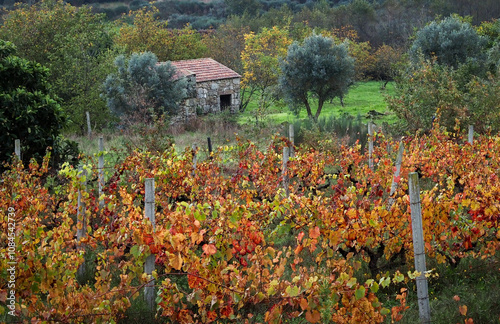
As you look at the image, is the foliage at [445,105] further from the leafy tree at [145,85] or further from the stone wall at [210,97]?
the stone wall at [210,97]

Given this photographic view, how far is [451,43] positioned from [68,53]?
17.5m

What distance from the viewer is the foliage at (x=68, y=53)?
73.0ft

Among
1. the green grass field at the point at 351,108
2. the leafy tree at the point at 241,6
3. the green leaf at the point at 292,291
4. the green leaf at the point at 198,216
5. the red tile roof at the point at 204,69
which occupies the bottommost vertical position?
the green grass field at the point at 351,108

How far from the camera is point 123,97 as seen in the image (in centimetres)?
2172

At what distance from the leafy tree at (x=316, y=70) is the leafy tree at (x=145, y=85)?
4708 millimetres

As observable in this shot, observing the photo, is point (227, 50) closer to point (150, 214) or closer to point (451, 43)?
point (451, 43)

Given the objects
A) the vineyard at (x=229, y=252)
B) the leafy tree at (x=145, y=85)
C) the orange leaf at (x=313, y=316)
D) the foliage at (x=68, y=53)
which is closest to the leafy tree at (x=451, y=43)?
the leafy tree at (x=145, y=85)

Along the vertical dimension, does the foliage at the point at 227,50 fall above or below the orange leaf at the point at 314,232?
above

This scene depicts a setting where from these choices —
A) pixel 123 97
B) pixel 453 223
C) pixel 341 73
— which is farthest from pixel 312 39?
pixel 453 223

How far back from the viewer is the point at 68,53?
930 inches

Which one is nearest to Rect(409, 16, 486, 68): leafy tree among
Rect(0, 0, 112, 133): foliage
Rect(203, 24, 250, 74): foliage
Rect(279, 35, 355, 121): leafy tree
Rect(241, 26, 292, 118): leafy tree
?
Rect(279, 35, 355, 121): leafy tree

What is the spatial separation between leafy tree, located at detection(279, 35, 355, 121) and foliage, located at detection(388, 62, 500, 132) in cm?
663

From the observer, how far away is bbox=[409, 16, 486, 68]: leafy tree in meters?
25.4

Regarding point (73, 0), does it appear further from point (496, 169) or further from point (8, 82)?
point (496, 169)
